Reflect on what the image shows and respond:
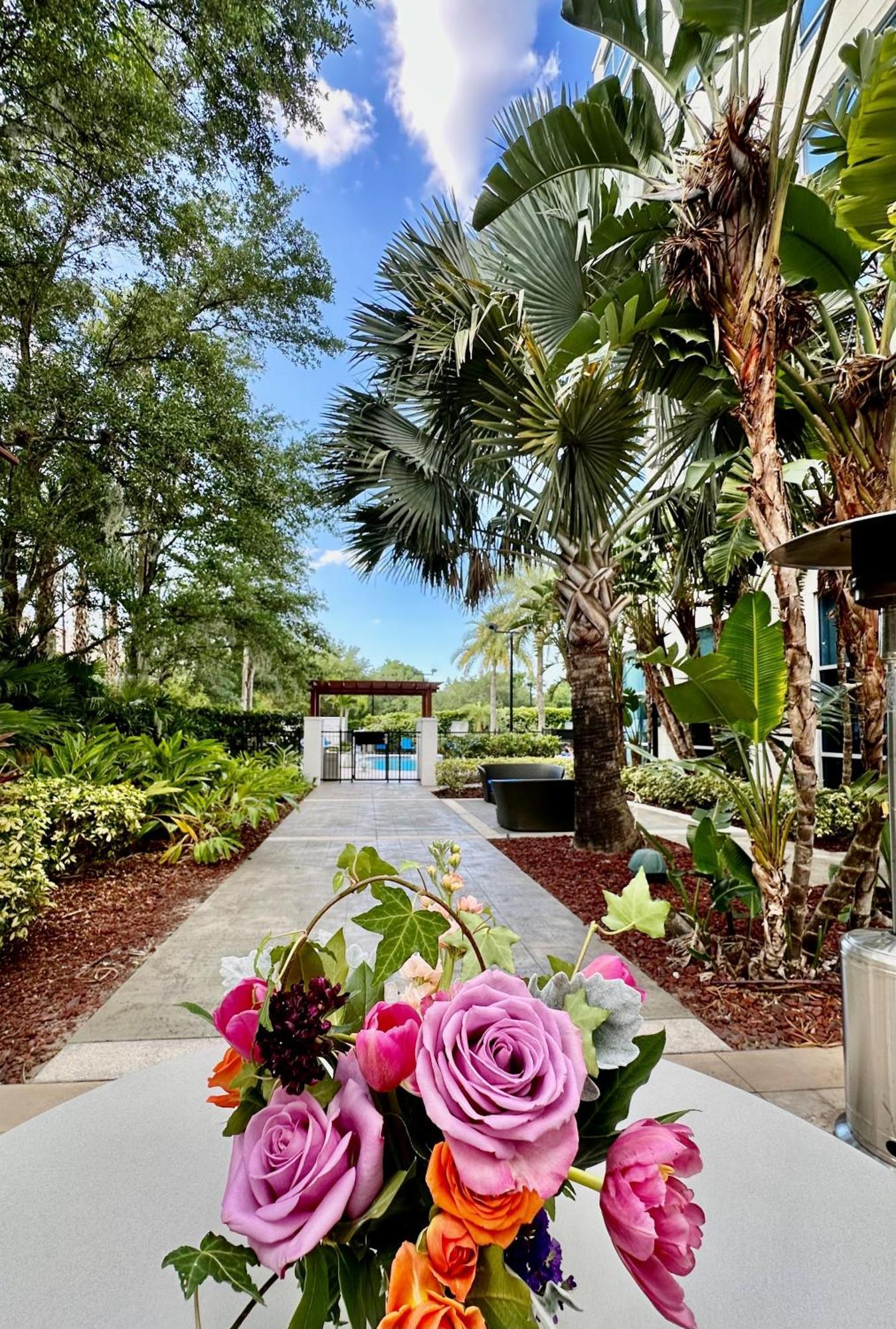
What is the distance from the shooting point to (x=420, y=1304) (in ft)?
1.39

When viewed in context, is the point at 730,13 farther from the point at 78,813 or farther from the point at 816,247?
the point at 78,813

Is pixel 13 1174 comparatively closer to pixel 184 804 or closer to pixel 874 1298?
pixel 874 1298

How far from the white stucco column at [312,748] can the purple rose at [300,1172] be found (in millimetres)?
13330

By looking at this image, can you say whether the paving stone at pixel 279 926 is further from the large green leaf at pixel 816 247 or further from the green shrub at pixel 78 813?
the large green leaf at pixel 816 247

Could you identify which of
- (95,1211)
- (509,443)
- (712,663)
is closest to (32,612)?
(509,443)

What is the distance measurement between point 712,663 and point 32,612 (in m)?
9.07

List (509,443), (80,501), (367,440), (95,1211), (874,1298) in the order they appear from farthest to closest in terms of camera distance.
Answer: (80,501)
(367,440)
(509,443)
(95,1211)
(874,1298)

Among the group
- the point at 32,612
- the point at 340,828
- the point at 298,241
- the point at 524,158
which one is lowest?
the point at 340,828

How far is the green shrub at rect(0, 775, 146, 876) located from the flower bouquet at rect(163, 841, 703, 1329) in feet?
13.1

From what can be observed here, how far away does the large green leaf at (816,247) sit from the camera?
2982mm

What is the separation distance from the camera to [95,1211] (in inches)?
32.4

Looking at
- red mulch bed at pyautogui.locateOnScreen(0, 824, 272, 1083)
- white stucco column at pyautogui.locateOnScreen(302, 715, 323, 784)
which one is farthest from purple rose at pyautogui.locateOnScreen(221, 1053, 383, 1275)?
white stucco column at pyautogui.locateOnScreen(302, 715, 323, 784)

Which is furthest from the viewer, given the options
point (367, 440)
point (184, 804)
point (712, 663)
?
point (367, 440)

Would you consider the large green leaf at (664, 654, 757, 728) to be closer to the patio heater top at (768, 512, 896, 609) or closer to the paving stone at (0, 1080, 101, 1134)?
the patio heater top at (768, 512, 896, 609)
